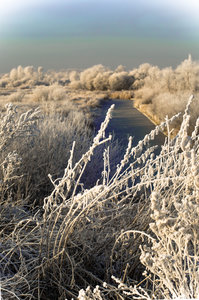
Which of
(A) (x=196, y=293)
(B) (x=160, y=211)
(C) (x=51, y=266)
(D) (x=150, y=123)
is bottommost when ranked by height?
(D) (x=150, y=123)

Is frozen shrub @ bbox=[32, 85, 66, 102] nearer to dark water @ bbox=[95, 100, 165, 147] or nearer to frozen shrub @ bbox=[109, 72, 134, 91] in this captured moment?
dark water @ bbox=[95, 100, 165, 147]

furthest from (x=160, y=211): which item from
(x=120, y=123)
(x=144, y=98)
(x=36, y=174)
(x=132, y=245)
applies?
(x=144, y=98)

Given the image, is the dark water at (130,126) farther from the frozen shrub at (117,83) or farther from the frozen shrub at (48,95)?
the frozen shrub at (117,83)

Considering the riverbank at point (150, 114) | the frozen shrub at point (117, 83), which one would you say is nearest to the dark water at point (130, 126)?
the riverbank at point (150, 114)

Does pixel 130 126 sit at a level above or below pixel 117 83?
below

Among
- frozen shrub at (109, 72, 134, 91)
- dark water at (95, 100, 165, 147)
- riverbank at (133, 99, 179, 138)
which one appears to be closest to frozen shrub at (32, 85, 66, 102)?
dark water at (95, 100, 165, 147)

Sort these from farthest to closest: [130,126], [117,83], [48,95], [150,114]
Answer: [117,83] < [48,95] < [150,114] < [130,126]

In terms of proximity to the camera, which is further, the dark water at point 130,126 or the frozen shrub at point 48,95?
the frozen shrub at point 48,95

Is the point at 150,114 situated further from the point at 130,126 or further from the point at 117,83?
the point at 117,83

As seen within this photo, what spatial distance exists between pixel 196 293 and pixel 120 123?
484cm

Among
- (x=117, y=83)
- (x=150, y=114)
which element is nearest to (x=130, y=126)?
(x=150, y=114)

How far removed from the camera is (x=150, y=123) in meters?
5.44

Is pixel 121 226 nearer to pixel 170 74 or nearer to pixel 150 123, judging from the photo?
pixel 150 123

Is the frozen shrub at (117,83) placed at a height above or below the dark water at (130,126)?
above
